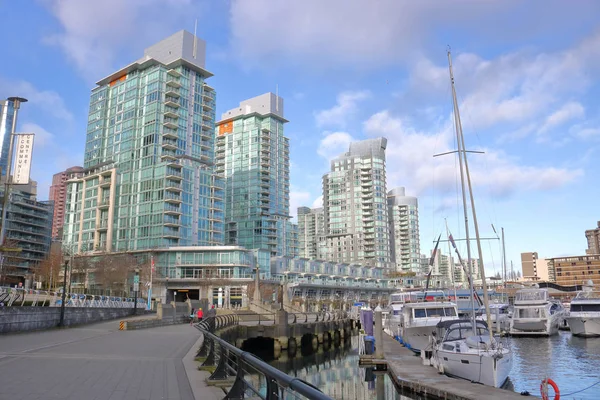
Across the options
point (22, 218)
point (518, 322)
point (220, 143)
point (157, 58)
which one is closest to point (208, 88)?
point (157, 58)

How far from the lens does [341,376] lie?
30438mm

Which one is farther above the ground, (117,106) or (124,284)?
(117,106)

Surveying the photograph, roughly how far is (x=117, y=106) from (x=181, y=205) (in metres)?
32.7

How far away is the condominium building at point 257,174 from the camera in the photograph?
14462 cm

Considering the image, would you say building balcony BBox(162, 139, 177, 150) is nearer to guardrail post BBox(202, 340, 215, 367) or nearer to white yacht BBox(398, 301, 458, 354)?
white yacht BBox(398, 301, 458, 354)

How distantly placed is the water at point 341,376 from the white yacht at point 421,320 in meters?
4.48

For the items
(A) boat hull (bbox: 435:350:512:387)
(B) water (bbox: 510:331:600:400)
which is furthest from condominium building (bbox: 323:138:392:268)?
(A) boat hull (bbox: 435:350:512:387)

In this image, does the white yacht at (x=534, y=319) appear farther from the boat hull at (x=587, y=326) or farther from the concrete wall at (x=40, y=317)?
the concrete wall at (x=40, y=317)

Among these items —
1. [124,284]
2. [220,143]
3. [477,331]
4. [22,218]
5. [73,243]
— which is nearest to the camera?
[477,331]

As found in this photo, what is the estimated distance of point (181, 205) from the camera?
10656 centimetres

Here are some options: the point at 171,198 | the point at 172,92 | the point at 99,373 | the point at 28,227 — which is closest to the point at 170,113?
the point at 172,92

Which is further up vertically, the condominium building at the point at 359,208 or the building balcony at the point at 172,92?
the building balcony at the point at 172,92

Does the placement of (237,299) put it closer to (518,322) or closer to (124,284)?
(124,284)

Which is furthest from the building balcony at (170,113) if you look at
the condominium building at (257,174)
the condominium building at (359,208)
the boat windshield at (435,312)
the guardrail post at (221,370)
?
the guardrail post at (221,370)
